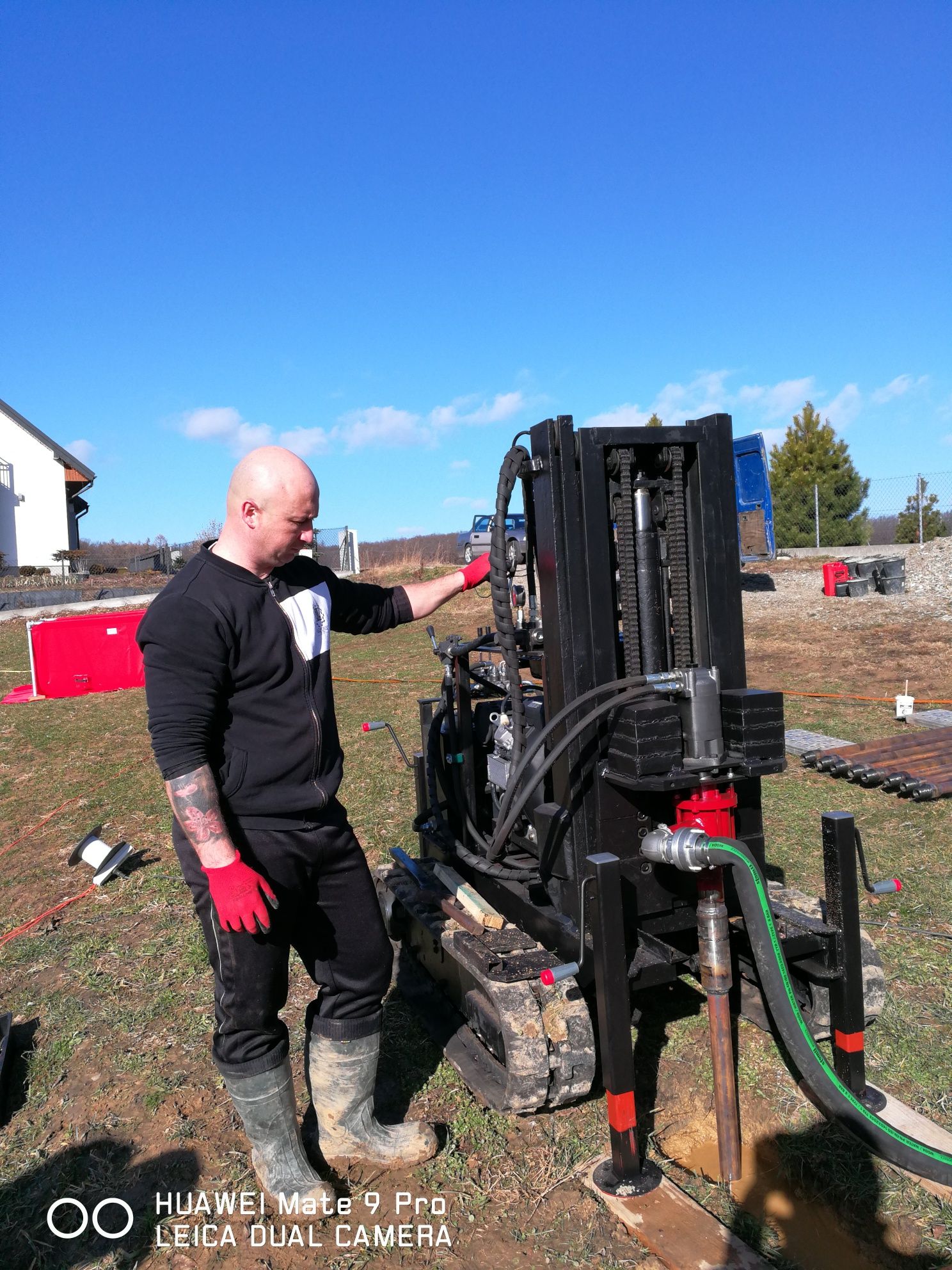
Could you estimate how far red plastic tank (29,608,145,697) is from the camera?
11297 mm

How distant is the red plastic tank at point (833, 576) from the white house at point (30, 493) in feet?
103

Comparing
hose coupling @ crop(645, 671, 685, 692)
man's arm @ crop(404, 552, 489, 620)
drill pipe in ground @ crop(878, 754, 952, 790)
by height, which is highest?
man's arm @ crop(404, 552, 489, 620)

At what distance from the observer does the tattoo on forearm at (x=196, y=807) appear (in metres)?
2.25

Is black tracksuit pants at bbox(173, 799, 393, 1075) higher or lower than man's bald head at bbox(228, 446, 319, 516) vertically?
lower

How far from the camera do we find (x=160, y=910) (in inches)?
184

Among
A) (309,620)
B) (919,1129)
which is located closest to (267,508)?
(309,620)

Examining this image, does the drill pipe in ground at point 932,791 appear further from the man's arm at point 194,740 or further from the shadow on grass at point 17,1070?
the shadow on grass at point 17,1070

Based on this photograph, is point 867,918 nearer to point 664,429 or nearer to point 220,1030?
point 664,429

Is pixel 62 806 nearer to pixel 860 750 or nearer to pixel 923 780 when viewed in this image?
pixel 860 750

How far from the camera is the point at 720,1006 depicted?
2.49 metres

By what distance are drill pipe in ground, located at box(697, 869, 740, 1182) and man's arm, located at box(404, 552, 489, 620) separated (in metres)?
1.31

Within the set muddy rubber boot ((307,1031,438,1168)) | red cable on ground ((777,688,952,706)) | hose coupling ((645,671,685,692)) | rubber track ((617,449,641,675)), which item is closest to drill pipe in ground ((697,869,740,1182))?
hose coupling ((645,671,685,692))

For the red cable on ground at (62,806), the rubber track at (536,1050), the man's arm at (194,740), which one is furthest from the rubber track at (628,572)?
the red cable on ground at (62,806)

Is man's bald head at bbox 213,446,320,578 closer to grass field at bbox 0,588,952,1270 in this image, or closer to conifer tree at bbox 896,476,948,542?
grass field at bbox 0,588,952,1270
